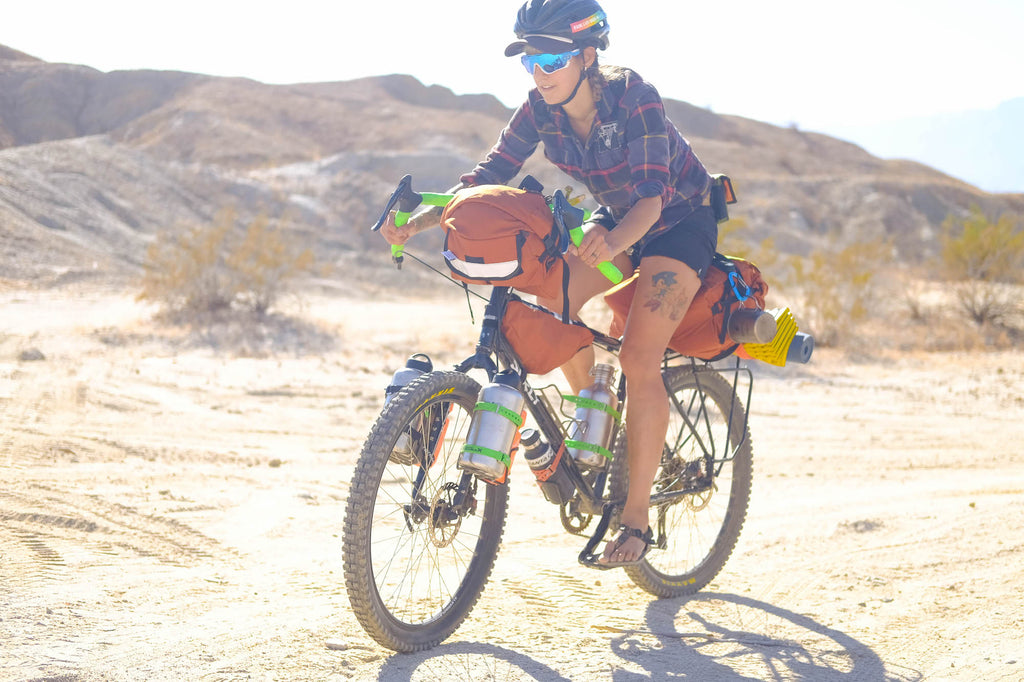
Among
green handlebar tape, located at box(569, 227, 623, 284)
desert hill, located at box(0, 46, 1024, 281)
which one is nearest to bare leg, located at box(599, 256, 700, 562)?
green handlebar tape, located at box(569, 227, 623, 284)

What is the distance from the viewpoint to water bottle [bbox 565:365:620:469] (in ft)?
11.0

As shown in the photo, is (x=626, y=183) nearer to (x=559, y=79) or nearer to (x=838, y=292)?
(x=559, y=79)

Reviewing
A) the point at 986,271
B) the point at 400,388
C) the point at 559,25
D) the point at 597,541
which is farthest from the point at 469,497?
the point at 986,271

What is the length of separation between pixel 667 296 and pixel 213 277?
9.97 m

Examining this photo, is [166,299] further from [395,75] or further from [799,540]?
[395,75]

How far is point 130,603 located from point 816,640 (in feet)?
8.08

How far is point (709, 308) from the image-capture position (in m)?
3.61

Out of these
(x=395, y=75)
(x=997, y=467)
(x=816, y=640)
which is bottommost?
(x=816, y=640)

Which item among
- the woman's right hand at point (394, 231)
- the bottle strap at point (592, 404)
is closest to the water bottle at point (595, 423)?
the bottle strap at point (592, 404)

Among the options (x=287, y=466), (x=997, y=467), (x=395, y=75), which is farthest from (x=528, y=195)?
(x=395, y=75)

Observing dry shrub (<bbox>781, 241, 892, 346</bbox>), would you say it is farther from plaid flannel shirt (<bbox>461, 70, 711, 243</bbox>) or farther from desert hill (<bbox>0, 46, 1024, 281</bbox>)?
desert hill (<bbox>0, 46, 1024, 281</bbox>)

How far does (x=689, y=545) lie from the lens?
404cm

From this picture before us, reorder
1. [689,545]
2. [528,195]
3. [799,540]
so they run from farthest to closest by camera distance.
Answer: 1. [799,540]
2. [689,545]
3. [528,195]

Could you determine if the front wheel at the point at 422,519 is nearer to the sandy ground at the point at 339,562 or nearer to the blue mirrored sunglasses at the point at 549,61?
the sandy ground at the point at 339,562
